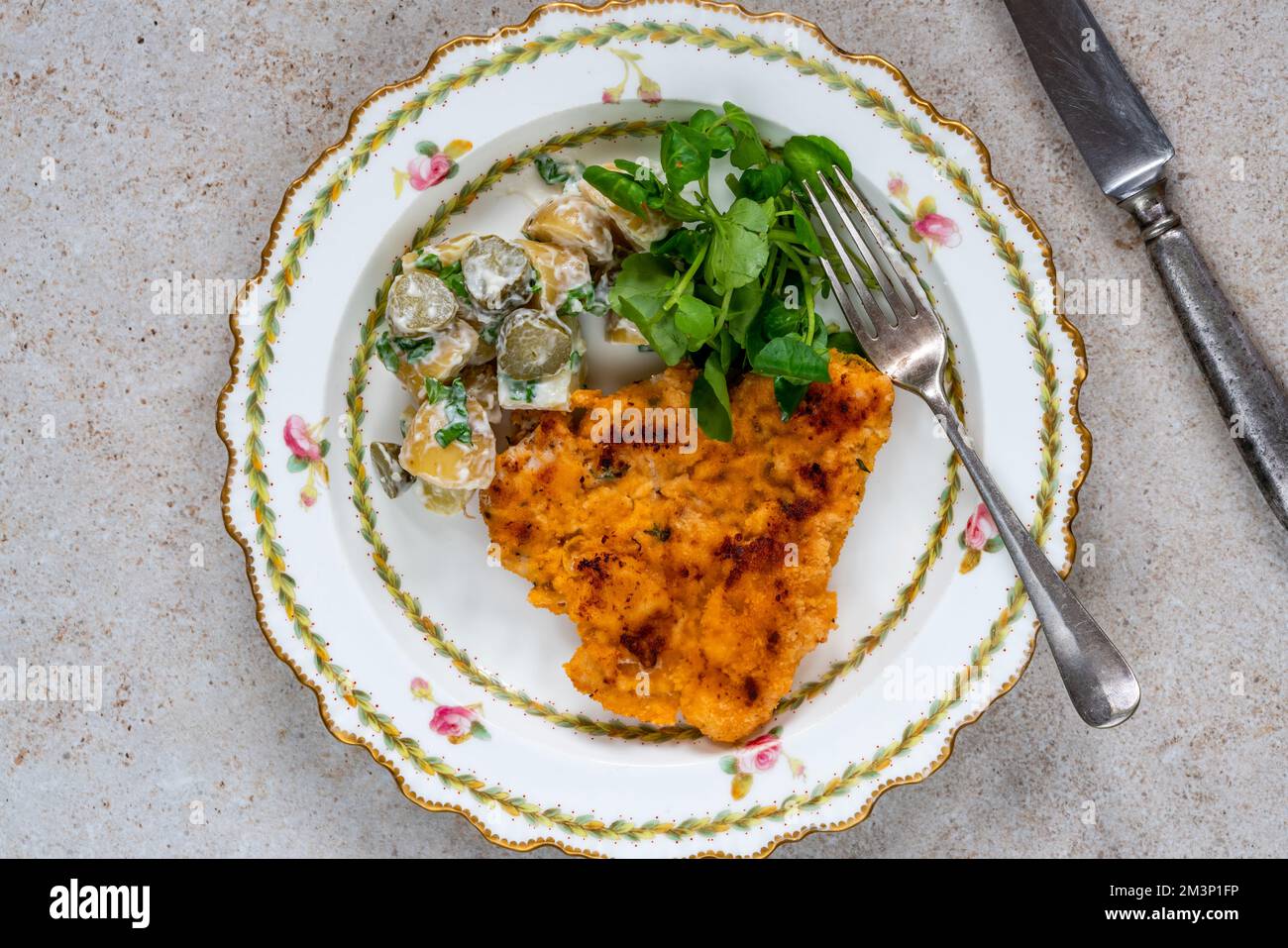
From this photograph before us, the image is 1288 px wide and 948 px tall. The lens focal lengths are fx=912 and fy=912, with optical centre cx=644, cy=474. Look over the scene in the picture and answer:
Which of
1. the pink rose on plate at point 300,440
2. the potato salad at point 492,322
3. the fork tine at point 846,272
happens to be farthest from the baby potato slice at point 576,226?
the pink rose on plate at point 300,440

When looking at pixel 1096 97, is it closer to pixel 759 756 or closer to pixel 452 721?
pixel 759 756

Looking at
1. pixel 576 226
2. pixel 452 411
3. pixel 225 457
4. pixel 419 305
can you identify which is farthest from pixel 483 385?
pixel 225 457

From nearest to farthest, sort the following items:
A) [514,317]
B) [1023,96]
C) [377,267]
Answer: [514,317] → [377,267] → [1023,96]

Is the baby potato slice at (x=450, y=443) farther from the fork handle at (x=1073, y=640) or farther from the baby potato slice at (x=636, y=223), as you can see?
the fork handle at (x=1073, y=640)

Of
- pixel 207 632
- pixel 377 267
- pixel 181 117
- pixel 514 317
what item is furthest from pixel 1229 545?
pixel 181 117

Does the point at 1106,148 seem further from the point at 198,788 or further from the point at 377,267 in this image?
the point at 198,788

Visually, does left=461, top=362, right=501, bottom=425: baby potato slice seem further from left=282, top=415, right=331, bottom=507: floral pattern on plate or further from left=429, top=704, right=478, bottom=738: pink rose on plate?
left=429, top=704, right=478, bottom=738: pink rose on plate

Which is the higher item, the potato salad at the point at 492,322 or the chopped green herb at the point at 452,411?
the potato salad at the point at 492,322
